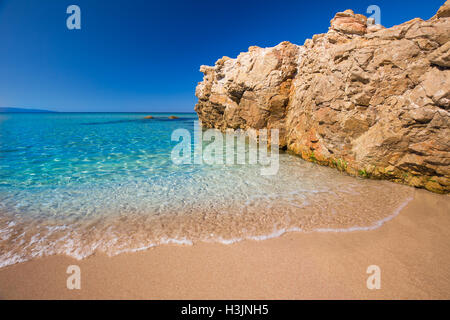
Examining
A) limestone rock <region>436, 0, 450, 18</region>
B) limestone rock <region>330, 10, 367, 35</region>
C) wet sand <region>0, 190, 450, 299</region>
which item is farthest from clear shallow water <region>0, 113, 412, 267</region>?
limestone rock <region>330, 10, 367, 35</region>

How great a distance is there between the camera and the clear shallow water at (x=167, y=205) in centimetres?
378

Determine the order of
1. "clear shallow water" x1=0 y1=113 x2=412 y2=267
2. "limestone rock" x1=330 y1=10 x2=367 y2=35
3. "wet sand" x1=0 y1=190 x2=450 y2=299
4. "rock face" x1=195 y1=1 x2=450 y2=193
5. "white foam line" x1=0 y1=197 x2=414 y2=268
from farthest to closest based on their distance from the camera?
"limestone rock" x1=330 y1=10 x2=367 y2=35 → "rock face" x1=195 y1=1 x2=450 y2=193 → "clear shallow water" x1=0 y1=113 x2=412 y2=267 → "white foam line" x1=0 y1=197 x2=414 y2=268 → "wet sand" x1=0 y1=190 x2=450 y2=299

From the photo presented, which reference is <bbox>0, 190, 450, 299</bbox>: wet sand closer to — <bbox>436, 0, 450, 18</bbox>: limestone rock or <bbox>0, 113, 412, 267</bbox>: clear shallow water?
<bbox>0, 113, 412, 267</bbox>: clear shallow water

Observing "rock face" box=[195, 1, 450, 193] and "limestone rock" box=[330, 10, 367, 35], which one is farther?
"limestone rock" box=[330, 10, 367, 35]

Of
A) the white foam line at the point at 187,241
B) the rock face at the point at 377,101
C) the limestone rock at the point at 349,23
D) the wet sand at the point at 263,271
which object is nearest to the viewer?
the wet sand at the point at 263,271

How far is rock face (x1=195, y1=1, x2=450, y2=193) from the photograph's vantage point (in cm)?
Result: 533

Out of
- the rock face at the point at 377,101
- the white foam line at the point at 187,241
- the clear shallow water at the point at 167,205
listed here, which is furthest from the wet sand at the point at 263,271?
the rock face at the point at 377,101

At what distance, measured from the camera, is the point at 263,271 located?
2926mm

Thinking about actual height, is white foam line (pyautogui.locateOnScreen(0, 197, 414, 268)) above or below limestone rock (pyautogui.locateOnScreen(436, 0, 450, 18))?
below

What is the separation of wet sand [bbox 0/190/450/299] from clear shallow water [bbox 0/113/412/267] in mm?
309

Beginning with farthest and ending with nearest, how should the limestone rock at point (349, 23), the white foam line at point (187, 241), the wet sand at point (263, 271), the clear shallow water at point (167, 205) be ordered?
the limestone rock at point (349, 23) < the clear shallow water at point (167, 205) < the white foam line at point (187, 241) < the wet sand at point (263, 271)

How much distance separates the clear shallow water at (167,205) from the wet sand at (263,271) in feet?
1.01

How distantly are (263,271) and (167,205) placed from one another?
3095 millimetres

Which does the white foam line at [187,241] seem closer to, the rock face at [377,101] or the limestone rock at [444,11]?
the rock face at [377,101]
